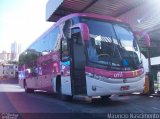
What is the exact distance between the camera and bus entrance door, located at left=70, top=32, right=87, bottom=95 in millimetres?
10453

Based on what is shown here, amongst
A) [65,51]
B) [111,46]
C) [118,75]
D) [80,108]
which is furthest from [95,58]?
[65,51]

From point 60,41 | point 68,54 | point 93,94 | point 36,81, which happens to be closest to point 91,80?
point 93,94

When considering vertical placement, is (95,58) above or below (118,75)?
above

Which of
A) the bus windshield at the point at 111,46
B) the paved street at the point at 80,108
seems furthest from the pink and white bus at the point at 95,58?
the paved street at the point at 80,108

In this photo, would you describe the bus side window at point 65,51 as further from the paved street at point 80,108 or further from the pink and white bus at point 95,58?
the paved street at point 80,108

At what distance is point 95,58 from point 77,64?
4.13 ft

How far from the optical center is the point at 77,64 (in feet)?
35.6

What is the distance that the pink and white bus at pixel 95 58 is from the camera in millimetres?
9586

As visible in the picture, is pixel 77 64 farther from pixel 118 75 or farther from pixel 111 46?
pixel 118 75

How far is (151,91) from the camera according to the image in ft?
45.3

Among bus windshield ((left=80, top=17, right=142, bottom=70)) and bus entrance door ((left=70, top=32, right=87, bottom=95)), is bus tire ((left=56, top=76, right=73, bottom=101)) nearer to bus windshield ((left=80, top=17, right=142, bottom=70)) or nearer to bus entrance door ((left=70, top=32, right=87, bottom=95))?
bus entrance door ((left=70, top=32, right=87, bottom=95))

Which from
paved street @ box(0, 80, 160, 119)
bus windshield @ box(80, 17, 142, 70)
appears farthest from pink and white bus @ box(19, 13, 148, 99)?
paved street @ box(0, 80, 160, 119)

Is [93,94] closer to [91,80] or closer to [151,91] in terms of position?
[91,80]

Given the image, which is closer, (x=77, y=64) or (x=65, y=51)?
(x=77, y=64)
